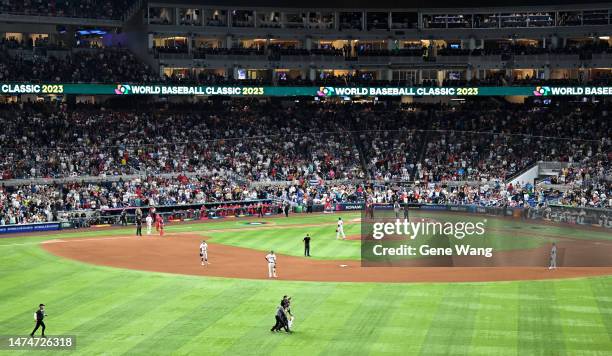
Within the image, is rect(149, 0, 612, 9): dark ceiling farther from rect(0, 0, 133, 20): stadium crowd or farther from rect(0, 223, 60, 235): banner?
rect(0, 223, 60, 235): banner

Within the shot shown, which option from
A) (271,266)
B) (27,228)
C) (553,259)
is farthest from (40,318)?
(27,228)

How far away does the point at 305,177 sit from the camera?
7425 centimetres

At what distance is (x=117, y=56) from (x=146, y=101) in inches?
196

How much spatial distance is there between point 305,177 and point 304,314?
41633 millimetres

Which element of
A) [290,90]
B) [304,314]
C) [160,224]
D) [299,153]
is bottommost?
[304,314]

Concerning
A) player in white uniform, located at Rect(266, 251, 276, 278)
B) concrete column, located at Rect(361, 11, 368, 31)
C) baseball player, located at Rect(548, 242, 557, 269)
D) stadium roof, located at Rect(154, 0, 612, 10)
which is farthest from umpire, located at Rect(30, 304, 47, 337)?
concrete column, located at Rect(361, 11, 368, 31)

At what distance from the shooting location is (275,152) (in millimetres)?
77062

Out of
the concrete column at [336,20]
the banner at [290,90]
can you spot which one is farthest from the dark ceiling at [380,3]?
the banner at [290,90]

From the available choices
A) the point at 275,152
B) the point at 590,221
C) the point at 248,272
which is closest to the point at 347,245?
the point at 248,272

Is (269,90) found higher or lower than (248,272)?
higher

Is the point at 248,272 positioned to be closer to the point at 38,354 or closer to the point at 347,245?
the point at 347,245

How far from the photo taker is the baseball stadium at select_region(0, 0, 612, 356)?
3209cm

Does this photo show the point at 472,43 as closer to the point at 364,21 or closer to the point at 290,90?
the point at 364,21

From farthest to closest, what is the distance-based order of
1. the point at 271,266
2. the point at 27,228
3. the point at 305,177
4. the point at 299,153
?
the point at 299,153 < the point at 305,177 < the point at 27,228 < the point at 271,266
